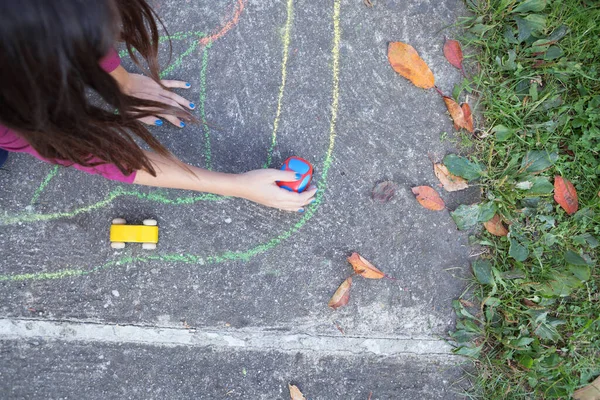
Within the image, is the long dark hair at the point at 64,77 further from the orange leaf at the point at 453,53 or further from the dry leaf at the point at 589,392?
the dry leaf at the point at 589,392

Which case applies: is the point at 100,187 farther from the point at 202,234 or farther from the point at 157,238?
the point at 202,234

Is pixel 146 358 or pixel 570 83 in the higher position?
pixel 570 83

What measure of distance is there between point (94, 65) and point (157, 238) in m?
0.83

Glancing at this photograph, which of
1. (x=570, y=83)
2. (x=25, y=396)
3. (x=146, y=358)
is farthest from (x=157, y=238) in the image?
(x=570, y=83)

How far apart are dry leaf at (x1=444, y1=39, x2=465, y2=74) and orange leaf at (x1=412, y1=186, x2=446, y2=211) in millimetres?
513

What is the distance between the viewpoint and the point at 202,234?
74.0 inches

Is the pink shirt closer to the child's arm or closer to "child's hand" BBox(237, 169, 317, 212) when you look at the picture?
the child's arm

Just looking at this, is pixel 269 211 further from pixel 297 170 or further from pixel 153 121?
pixel 153 121

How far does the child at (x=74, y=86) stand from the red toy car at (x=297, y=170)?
34 cm

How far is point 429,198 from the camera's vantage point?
192 centimetres

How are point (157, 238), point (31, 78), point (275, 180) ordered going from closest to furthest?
point (31, 78) → point (275, 180) → point (157, 238)

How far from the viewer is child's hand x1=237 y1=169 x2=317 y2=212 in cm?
172

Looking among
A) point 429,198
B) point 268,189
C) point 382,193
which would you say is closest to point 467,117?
point 429,198

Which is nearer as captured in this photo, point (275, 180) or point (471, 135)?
point (275, 180)
